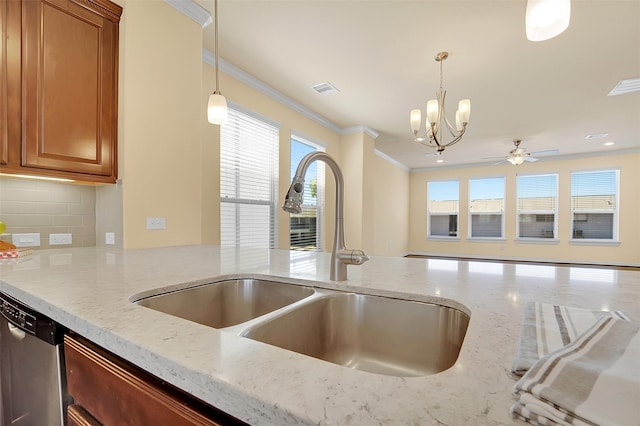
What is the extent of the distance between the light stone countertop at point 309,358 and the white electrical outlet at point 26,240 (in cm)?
71

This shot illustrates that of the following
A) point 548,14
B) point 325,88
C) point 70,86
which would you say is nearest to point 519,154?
point 325,88

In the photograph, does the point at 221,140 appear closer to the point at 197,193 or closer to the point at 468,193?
the point at 197,193

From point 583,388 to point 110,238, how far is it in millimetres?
2376

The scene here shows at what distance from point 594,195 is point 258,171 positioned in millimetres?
7880

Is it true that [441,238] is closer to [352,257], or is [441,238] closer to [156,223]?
[156,223]

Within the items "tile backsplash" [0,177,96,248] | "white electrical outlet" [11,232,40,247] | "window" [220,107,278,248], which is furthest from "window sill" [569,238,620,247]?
"white electrical outlet" [11,232,40,247]

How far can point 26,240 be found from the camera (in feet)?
5.80

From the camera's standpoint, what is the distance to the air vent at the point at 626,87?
3.33 m

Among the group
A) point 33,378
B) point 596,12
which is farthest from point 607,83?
point 33,378

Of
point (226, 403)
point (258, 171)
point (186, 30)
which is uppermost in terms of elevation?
point (186, 30)

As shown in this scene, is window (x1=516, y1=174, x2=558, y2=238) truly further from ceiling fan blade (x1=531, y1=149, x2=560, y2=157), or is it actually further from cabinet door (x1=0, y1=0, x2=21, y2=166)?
cabinet door (x1=0, y1=0, x2=21, y2=166)

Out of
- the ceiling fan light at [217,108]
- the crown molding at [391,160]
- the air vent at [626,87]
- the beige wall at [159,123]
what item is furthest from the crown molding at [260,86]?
the air vent at [626,87]

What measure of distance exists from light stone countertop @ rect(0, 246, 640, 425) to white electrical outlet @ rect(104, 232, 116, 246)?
73cm

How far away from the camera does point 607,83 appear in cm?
335
